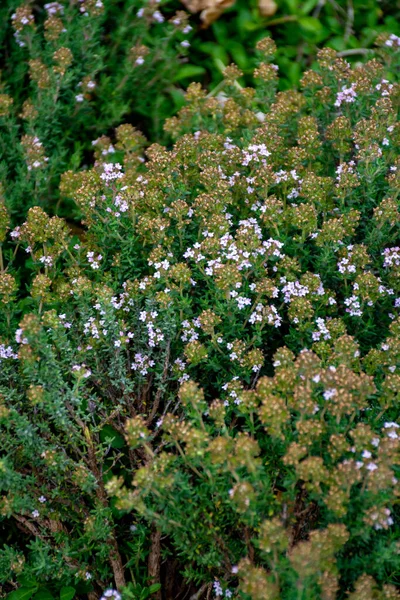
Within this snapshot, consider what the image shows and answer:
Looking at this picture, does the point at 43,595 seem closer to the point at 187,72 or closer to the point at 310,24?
the point at 187,72

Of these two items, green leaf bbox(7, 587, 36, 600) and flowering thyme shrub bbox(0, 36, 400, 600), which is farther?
green leaf bbox(7, 587, 36, 600)

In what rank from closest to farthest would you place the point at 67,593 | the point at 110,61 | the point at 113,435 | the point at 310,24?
the point at 67,593, the point at 113,435, the point at 110,61, the point at 310,24

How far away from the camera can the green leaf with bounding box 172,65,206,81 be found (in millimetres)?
5094

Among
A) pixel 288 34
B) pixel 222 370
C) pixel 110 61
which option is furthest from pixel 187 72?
pixel 222 370

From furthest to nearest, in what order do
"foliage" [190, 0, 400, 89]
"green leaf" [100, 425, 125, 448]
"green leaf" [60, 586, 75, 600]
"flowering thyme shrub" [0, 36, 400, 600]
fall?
"foliage" [190, 0, 400, 89]
"green leaf" [100, 425, 125, 448]
"green leaf" [60, 586, 75, 600]
"flowering thyme shrub" [0, 36, 400, 600]

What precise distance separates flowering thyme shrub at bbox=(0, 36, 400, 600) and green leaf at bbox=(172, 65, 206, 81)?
47.3 inches

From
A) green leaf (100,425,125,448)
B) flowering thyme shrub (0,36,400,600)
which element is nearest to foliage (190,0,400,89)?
flowering thyme shrub (0,36,400,600)

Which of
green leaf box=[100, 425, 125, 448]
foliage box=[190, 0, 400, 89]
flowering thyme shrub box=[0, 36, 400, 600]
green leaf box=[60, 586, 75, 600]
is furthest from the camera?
foliage box=[190, 0, 400, 89]

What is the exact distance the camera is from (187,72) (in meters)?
5.12

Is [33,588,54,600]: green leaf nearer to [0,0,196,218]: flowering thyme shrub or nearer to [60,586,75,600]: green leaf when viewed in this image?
[60,586,75,600]: green leaf

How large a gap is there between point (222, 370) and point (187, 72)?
2.69 meters

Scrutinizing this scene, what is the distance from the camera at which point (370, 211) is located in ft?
12.0

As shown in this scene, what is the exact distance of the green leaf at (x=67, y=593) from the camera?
289cm

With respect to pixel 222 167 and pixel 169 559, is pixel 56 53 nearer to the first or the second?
pixel 222 167
